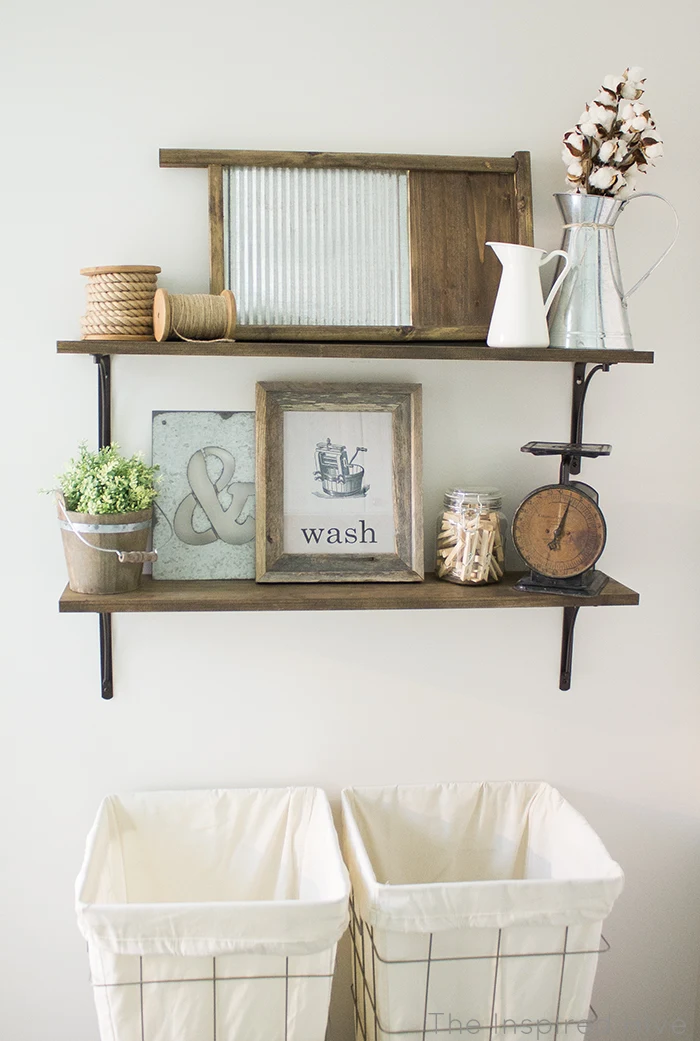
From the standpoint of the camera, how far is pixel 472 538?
1438 mm

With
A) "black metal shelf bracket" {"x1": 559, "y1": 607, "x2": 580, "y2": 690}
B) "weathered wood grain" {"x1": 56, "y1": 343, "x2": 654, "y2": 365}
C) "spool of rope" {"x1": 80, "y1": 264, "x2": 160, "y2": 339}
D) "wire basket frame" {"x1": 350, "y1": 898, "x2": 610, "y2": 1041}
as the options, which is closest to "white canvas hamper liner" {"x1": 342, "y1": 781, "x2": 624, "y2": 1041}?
"wire basket frame" {"x1": 350, "y1": 898, "x2": 610, "y2": 1041}

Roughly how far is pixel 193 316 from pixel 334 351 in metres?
0.21

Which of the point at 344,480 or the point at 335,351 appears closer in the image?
the point at 335,351

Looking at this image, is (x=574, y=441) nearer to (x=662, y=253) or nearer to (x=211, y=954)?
(x=662, y=253)

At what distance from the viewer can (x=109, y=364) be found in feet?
4.76

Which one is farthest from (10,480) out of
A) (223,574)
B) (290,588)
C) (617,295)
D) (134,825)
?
(617,295)

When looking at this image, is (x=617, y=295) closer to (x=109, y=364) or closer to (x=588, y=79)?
(x=588, y=79)

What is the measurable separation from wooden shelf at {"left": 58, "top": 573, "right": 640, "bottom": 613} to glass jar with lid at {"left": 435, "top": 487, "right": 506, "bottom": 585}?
0.08 ft

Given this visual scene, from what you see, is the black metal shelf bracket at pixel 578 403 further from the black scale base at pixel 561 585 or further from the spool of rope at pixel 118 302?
the spool of rope at pixel 118 302

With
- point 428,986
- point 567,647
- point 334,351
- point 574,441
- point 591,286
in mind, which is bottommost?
point 428,986

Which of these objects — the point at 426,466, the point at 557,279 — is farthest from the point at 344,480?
the point at 557,279

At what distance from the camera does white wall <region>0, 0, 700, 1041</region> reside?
144 centimetres

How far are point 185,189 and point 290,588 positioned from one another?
65 cm

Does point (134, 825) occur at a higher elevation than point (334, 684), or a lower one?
lower
